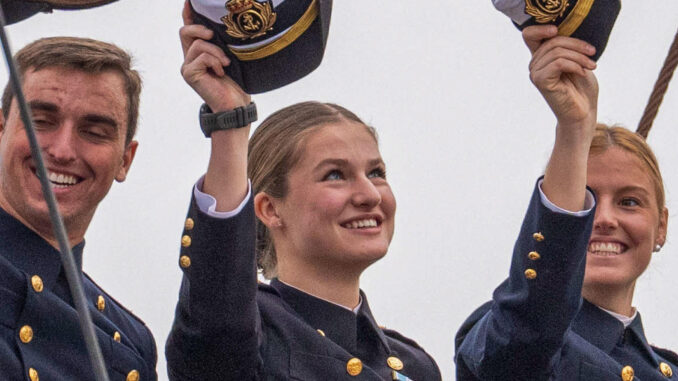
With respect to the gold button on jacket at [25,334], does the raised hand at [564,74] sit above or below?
above

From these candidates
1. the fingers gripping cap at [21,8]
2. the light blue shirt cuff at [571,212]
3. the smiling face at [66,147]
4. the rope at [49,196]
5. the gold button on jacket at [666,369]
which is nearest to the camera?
the rope at [49,196]

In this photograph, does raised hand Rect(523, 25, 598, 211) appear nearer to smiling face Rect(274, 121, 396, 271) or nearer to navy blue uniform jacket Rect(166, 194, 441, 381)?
smiling face Rect(274, 121, 396, 271)

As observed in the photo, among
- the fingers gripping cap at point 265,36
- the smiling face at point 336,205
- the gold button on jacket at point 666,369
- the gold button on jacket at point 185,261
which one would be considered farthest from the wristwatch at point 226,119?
the gold button on jacket at point 666,369

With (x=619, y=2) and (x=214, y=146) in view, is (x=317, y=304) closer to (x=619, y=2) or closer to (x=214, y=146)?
(x=214, y=146)

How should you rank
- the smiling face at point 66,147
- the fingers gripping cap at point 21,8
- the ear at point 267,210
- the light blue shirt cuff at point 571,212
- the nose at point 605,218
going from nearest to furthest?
the fingers gripping cap at point 21,8, the smiling face at point 66,147, the light blue shirt cuff at point 571,212, the ear at point 267,210, the nose at point 605,218

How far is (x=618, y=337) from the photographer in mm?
5461

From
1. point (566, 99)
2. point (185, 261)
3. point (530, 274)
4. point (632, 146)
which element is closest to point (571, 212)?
point (530, 274)

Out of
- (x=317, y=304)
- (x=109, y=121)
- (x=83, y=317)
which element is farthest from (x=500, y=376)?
(x=83, y=317)

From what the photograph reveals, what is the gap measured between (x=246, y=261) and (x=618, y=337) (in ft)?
5.70

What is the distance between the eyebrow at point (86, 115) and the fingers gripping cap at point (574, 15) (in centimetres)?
123

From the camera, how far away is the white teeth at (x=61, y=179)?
15.2ft

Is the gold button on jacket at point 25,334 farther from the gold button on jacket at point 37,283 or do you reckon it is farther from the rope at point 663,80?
the rope at point 663,80

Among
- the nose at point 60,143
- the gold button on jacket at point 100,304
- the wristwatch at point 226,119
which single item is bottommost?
the gold button on jacket at point 100,304

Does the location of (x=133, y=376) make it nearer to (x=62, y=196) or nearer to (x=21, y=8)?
(x=62, y=196)
